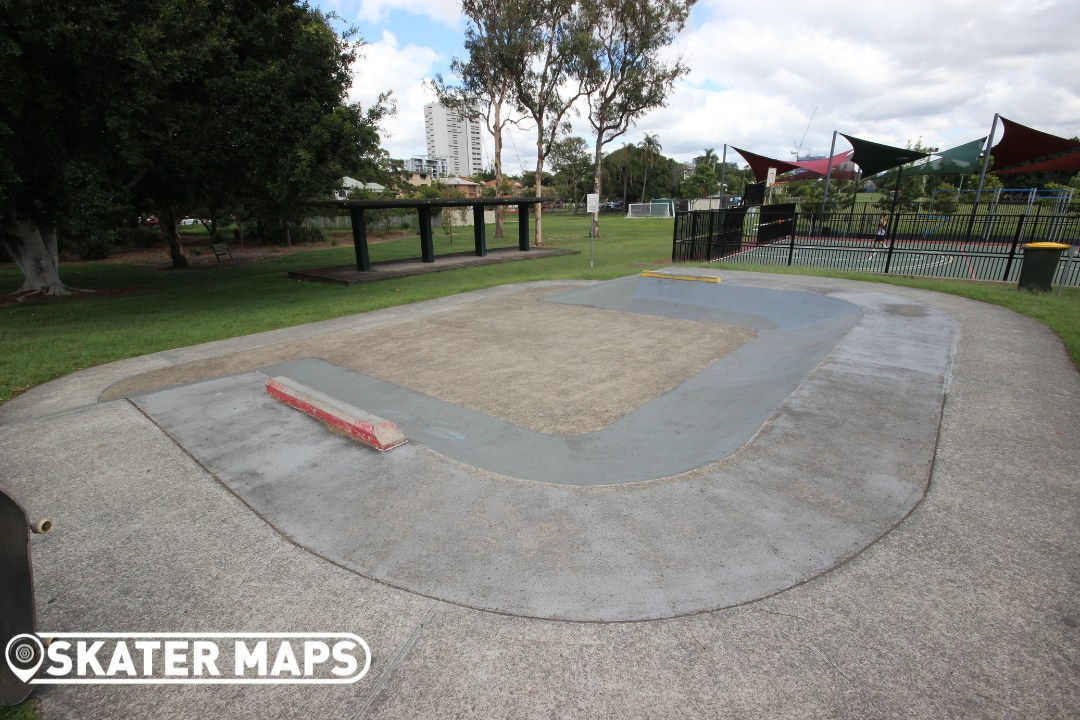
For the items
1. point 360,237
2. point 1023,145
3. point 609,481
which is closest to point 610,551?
point 609,481

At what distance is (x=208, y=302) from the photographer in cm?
1434

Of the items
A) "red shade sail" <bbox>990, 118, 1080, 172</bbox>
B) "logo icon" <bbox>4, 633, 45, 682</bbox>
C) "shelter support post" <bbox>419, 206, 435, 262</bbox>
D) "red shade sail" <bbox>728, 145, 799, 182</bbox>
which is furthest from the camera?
"red shade sail" <bbox>728, 145, 799, 182</bbox>

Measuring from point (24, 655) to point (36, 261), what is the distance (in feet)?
60.5

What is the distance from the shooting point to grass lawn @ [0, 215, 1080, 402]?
8898mm

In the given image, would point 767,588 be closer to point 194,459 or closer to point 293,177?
point 194,459

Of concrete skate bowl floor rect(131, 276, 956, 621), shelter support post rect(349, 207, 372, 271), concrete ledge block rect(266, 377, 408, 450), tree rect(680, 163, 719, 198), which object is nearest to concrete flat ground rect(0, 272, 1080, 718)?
concrete skate bowl floor rect(131, 276, 956, 621)

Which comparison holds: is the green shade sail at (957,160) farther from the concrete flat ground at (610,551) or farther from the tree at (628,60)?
the concrete flat ground at (610,551)

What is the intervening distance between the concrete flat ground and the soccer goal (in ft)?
212

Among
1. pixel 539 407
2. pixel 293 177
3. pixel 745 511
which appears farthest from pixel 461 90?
pixel 745 511

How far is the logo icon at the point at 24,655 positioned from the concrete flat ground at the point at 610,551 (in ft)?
0.64

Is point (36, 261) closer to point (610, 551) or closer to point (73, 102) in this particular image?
point (73, 102)

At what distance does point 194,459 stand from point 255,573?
2197 mm

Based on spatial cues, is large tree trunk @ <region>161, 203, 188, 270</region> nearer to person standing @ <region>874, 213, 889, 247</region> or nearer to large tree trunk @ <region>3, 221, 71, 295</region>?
large tree trunk @ <region>3, 221, 71, 295</region>

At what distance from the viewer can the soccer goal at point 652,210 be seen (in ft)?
218
